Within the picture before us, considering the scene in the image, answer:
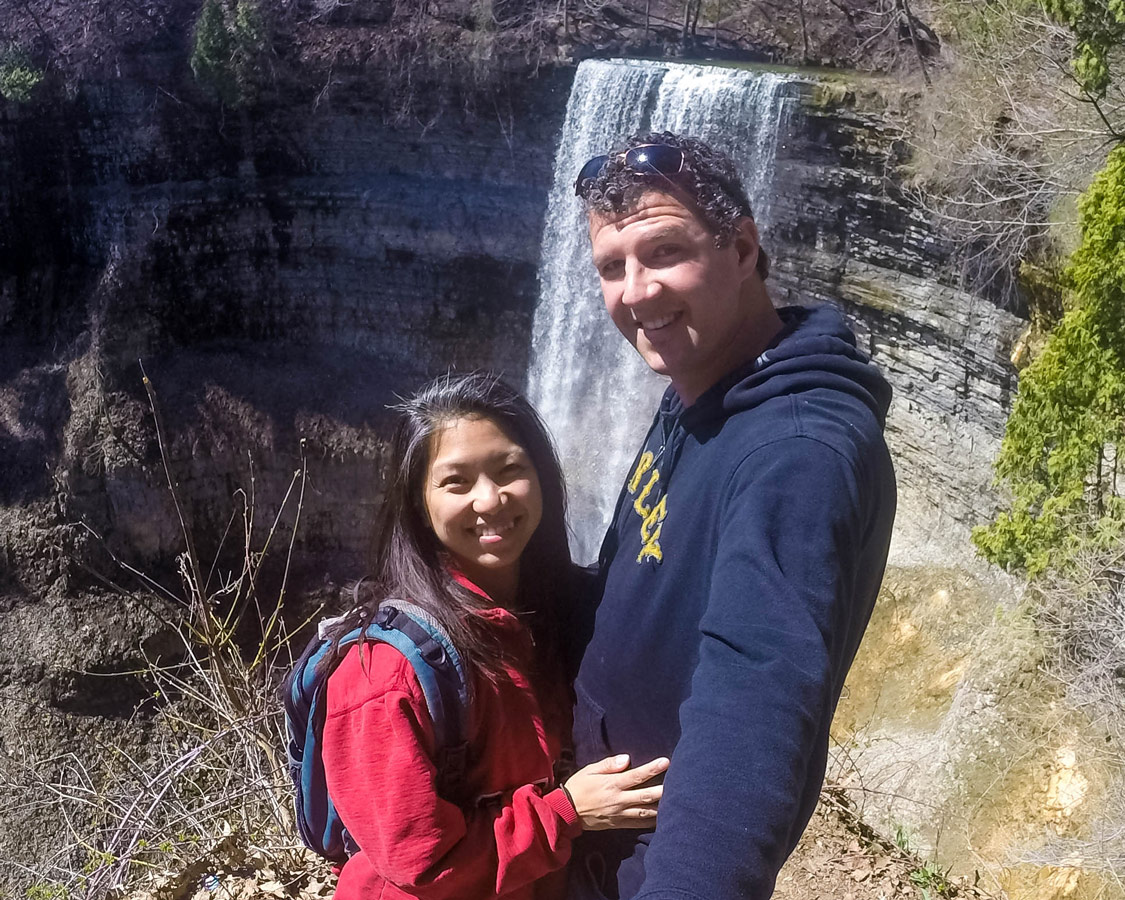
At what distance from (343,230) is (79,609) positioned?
7.83m

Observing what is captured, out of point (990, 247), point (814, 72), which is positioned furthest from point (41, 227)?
point (990, 247)

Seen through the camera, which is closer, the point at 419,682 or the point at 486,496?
the point at 419,682

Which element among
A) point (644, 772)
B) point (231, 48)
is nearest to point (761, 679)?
point (644, 772)

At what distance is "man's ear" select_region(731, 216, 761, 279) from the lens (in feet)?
4.97

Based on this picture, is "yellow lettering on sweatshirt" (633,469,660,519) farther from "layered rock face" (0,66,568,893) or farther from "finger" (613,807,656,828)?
"layered rock face" (0,66,568,893)

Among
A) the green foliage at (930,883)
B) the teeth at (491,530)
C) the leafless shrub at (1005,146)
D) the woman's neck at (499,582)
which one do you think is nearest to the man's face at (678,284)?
the teeth at (491,530)

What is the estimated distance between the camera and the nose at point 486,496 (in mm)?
1709

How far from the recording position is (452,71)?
562 inches

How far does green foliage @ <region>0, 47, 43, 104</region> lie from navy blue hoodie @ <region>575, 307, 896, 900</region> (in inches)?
673

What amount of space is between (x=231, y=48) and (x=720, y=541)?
15.8m

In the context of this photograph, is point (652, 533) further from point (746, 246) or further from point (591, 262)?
point (591, 262)

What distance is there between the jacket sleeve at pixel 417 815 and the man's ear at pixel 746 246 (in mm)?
917

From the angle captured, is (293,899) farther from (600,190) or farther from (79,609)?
(79,609)

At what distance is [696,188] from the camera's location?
1.48 m
